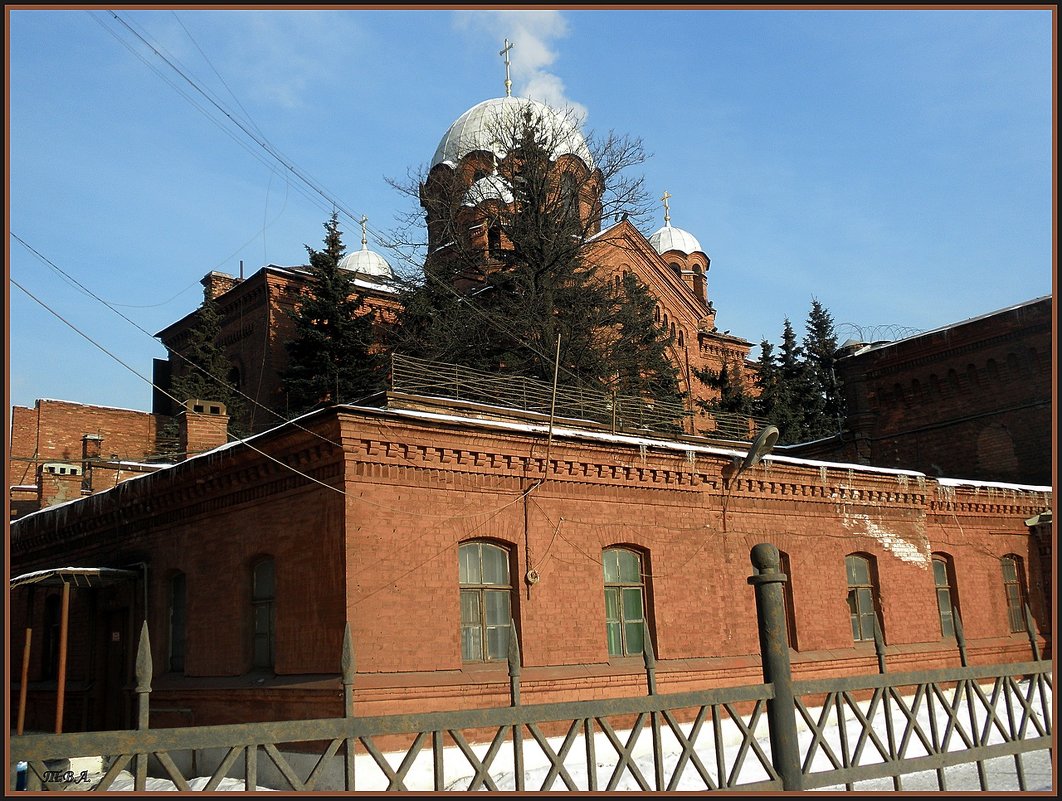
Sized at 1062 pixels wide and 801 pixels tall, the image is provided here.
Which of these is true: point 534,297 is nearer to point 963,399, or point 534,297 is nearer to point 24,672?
point 963,399

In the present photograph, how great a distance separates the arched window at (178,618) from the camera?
15117 mm

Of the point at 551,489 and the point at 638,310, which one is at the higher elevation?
the point at 638,310

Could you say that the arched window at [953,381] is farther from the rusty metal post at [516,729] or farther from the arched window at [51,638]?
the rusty metal post at [516,729]

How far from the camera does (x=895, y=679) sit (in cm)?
707

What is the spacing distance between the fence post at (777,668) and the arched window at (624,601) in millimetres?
7888

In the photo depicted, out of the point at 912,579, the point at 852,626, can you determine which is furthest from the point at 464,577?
the point at 912,579

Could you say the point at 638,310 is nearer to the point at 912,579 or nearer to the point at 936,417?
the point at 936,417

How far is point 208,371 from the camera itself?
1228 inches

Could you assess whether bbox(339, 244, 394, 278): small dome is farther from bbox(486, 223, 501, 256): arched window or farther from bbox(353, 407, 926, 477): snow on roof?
bbox(353, 407, 926, 477): snow on roof

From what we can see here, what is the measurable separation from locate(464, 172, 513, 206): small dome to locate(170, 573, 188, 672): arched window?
56.0 ft

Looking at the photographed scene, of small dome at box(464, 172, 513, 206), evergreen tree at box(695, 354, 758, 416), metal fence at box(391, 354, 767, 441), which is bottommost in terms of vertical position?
metal fence at box(391, 354, 767, 441)

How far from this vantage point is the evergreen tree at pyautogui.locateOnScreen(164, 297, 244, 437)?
100 ft

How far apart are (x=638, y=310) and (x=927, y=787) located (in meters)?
20.0

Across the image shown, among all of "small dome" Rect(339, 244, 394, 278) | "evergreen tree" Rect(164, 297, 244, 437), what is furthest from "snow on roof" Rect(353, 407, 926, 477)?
"small dome" Rect(339, 244, 394, 278)
